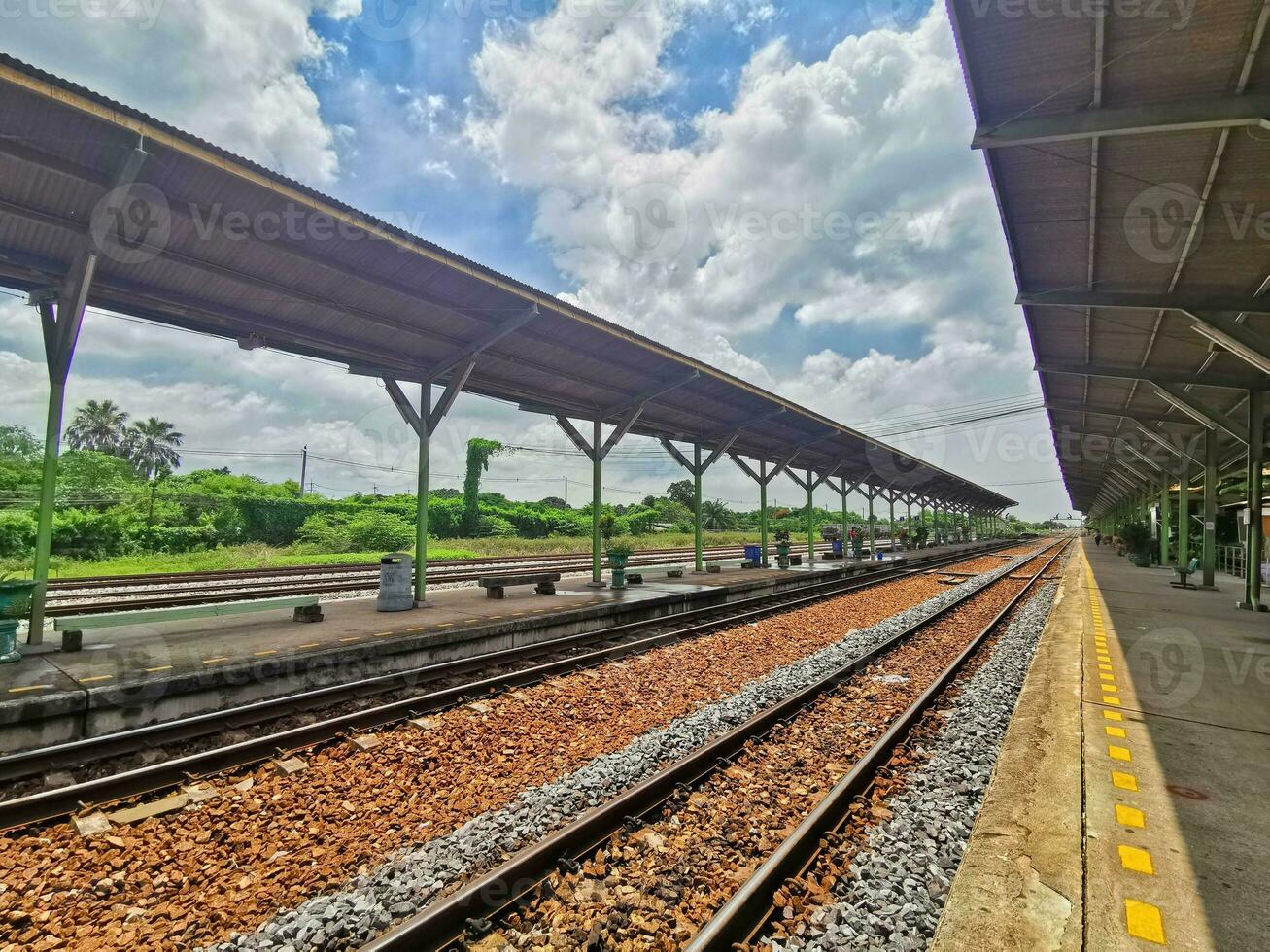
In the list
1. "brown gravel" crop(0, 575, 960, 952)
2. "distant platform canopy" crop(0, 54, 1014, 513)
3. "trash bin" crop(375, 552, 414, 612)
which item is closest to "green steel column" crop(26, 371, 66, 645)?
"distant platform canopy" crop(0, 54, 1014, 513)

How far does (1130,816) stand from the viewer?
12.5 feet

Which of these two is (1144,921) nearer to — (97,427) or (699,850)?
(699,850)

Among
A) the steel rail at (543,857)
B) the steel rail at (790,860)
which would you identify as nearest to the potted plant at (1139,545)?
the steel rail at (790,860)

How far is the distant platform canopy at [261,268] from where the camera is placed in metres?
5.88

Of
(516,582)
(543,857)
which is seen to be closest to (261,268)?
(516,582)

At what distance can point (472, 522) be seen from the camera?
4203 cm

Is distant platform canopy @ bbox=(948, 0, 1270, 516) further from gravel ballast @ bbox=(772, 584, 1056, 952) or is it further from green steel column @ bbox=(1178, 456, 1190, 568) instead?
green steel column @ bbox=(1178, 456, 1190, 568)

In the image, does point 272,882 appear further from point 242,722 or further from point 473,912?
point 242,722

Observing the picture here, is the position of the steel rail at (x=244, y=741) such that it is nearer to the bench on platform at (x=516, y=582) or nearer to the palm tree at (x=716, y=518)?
the bench on platform at (x=516, y=582)

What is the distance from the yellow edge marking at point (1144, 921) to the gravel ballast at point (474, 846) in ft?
9.92

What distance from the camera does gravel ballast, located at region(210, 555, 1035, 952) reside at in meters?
2.90

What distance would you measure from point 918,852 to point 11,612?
31.6 feet

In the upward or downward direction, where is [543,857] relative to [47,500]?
downward

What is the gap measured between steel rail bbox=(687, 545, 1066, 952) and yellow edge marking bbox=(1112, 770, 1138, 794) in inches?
62.5
